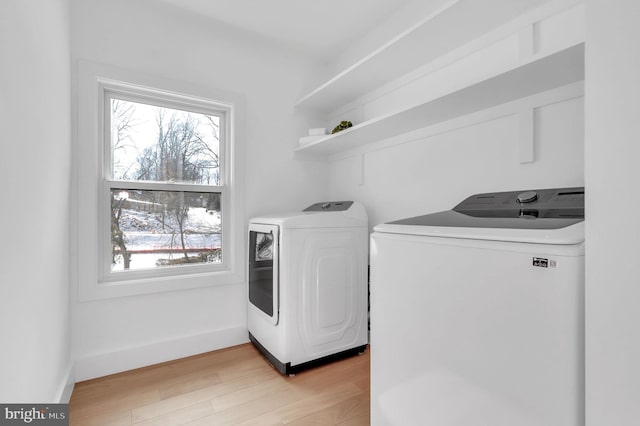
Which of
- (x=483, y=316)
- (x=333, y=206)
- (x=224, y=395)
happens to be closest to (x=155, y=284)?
(x=224, y=395)

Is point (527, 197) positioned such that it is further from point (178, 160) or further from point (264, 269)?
point (178, 160)

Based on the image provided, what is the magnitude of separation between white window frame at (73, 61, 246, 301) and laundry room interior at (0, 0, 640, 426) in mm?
13

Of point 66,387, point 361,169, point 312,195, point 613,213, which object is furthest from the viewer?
point 312,195

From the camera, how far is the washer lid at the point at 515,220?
29.8 inches

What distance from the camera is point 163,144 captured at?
→ 86.4 inches

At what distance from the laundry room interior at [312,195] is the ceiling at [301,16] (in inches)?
0.7

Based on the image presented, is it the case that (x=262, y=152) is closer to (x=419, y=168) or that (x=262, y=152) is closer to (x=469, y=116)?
(x=419, y=168)

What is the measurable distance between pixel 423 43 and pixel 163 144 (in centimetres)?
187

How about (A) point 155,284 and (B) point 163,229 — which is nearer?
(A) point 155,284

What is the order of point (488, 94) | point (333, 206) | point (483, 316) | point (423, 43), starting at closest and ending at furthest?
point (483, 316), point (488, 94), point (423, 43), point (333, 206)

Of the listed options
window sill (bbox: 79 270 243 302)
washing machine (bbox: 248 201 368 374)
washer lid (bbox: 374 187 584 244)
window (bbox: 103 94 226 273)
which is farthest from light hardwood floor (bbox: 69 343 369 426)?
washer lid (bbox: 374 187 584 244)

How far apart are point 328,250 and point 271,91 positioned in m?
1.47

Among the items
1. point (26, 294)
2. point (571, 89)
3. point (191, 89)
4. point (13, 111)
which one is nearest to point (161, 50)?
point (191, 89)

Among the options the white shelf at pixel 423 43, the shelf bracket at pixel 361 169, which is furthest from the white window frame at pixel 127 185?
the shelf bracket at pixel 361 169
